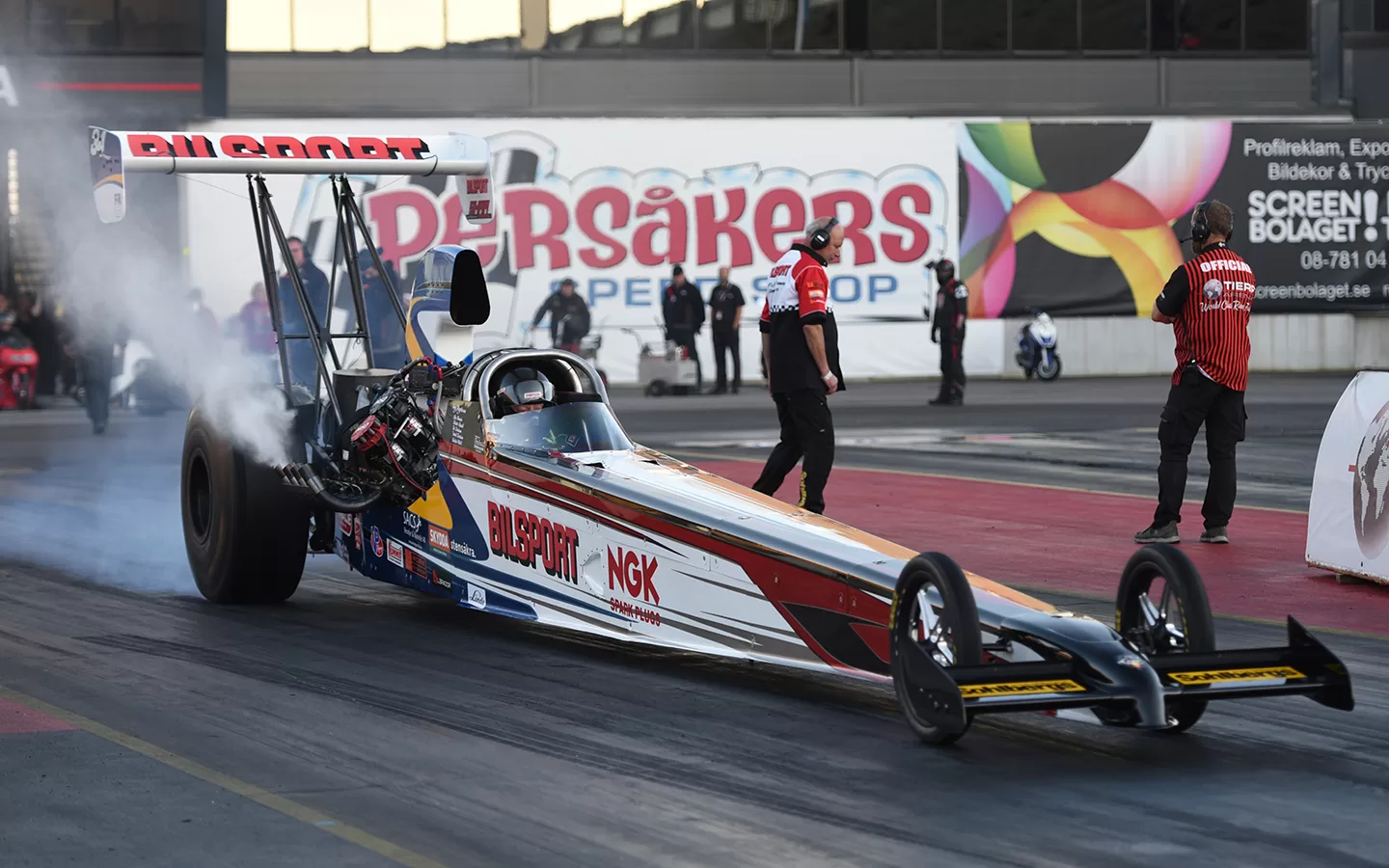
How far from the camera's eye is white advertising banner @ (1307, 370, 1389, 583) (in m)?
10.2

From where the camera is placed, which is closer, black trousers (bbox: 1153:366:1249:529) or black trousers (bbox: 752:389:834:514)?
black trousers (bbox: 1153:366:1249:529)

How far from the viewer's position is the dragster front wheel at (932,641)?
6.13 m

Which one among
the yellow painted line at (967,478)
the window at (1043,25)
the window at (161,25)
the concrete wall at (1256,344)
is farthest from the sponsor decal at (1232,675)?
the window at (1043,25)

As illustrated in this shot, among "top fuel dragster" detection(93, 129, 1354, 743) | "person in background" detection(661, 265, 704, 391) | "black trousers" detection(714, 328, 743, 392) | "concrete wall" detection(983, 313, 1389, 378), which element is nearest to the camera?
"top fuel dragster" detection(93, 129, 1354, 743)

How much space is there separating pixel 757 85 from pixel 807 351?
24.3 metres

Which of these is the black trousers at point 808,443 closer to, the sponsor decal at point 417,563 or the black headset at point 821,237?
the black headset at point 821,237

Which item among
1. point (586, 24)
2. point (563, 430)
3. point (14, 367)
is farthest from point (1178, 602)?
point (586, 24)

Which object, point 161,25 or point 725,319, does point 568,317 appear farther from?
point 161,25

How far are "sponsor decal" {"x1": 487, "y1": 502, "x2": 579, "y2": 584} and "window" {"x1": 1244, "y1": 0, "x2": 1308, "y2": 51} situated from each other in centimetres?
3144

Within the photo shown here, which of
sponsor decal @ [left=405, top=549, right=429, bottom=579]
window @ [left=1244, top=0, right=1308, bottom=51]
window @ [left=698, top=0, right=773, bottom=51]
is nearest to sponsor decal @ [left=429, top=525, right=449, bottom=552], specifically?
sponsor decal @ [left=405, top=549, right=429, bottom=579]

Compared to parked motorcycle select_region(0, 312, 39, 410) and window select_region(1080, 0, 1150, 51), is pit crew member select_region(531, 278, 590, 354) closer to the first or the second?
parked motorcycle select_region(0, 312, 39, 410)

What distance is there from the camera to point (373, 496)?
958 cm

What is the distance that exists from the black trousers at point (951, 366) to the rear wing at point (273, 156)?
15.5 meters

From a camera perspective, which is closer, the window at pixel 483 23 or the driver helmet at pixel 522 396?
the driver helmet at pixel 522 396
